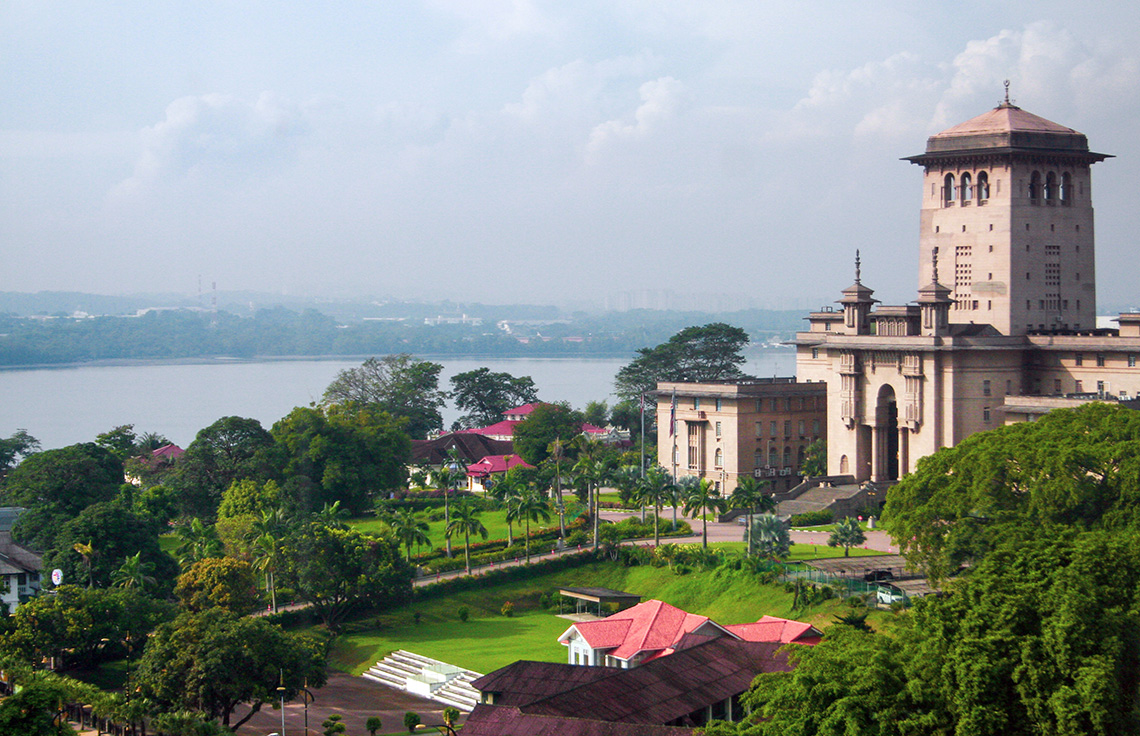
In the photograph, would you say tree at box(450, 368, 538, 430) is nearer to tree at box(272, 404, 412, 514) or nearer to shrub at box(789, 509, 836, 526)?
tree at box(272, 404, 412, 514)

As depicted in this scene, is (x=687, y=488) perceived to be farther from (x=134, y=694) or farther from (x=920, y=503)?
(x=134, y=694)

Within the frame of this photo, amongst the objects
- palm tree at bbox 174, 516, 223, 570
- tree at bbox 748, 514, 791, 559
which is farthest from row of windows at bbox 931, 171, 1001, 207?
palm tree at bbox 174, 516, 223, 570

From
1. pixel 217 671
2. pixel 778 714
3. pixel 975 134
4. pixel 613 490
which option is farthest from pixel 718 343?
pixel 778 714

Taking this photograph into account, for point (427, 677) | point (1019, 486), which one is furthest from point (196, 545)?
point (1019, 486)

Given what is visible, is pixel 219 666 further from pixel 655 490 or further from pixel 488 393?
pixel 488 393

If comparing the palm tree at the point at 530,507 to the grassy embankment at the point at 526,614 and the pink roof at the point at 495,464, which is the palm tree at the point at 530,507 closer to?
the grassy embankment at the point at 526,614

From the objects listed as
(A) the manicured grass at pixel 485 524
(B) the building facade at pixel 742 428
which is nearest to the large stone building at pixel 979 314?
(B) the building facade at pixel 742 428
